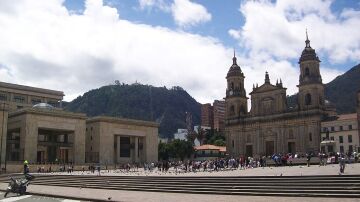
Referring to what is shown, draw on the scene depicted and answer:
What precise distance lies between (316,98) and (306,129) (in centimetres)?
606

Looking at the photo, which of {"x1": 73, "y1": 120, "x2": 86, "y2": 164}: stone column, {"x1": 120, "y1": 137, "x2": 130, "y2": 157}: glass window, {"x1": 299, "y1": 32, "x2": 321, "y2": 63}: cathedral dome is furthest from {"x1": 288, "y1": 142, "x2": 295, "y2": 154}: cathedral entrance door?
{"x1": 73, "y1": 120, "x2": 86, "y2": 164}: stone column

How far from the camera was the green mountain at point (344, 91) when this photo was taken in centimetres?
12081

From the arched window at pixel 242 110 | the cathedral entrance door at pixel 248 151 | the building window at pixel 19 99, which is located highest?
the building window at pixel 19 99

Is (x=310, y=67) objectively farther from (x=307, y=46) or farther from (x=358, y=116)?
(x=358, y=116)

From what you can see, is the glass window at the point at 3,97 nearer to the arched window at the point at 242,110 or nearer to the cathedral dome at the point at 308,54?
the arched window at the point at 242,110

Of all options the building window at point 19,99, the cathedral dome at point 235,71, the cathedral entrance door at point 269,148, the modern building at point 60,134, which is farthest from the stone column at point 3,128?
the cathedral dome at point 235,71

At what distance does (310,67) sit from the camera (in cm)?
8019

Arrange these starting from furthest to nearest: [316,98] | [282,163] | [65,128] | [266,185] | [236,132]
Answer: [236,132], [316,98], [65,128], [282,163], [266,185]

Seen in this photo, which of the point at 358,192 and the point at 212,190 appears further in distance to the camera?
the point at 212,190

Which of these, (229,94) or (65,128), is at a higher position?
(229,94)

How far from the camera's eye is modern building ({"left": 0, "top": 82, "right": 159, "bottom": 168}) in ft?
211

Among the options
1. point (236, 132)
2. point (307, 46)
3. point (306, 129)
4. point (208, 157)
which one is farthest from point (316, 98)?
point (208, 157)

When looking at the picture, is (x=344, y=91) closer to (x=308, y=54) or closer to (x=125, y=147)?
(x=308, y=54)

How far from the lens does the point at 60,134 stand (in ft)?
253
